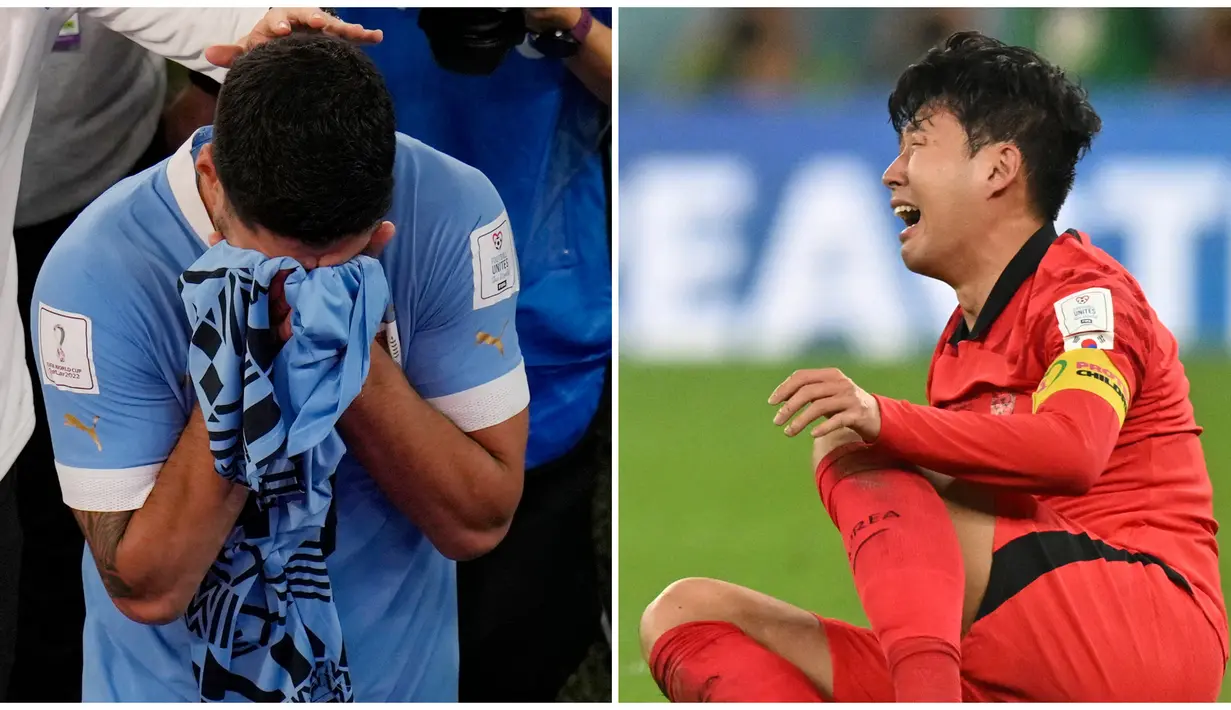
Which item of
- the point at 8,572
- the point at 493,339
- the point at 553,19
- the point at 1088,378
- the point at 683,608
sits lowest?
the point at 8,572

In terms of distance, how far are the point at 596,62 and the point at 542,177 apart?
17 cm

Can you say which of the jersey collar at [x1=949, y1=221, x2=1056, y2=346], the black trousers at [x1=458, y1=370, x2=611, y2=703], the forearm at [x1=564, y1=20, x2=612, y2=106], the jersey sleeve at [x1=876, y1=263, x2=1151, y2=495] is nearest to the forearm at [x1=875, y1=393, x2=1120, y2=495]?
the jersey sleeve at [x1=876, y1=263, x2=1151, y2=495]

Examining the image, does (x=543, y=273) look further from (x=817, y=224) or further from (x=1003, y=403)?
(x=1003, y=403)

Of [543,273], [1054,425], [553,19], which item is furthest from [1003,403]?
[553,19]

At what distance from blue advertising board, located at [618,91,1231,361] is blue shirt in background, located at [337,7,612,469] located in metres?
0.04

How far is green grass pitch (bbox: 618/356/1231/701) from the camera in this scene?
1.69 meters

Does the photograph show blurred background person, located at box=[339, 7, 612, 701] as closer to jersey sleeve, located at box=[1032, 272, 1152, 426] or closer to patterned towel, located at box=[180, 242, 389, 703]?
patterned towel, located at box=[180, 242, 389, 703]

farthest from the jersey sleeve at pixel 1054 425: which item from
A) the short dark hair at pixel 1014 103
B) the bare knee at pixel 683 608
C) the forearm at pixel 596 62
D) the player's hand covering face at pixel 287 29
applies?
the player's hand covering face at pixel 287 29

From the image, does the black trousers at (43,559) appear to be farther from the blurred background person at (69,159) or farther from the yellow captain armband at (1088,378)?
the yellow captain armband at (1088,378)

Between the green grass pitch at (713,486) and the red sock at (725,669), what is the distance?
0.12 metres

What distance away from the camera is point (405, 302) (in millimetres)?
1558

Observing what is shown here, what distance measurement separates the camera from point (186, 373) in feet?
4.93

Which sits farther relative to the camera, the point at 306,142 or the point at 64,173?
the point at 64,173

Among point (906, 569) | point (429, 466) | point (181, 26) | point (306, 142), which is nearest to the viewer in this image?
point (306, 142)
